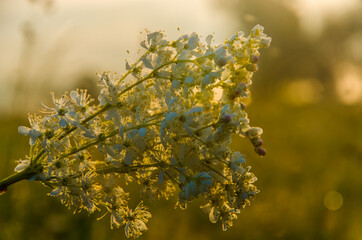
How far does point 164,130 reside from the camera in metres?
1.59

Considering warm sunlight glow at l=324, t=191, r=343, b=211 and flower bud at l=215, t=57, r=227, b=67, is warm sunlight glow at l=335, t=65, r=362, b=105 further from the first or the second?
flower bud at l=215, t=57, r=227, b=67

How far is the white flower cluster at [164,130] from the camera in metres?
1.60

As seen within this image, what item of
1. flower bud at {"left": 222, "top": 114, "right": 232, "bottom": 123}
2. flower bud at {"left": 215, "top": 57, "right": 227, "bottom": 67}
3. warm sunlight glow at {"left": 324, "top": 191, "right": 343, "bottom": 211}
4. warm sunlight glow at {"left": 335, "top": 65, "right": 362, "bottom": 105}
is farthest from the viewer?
warm sunlight glow at {"left": 335, "top": 65, "right": 362, "bottom": 105}

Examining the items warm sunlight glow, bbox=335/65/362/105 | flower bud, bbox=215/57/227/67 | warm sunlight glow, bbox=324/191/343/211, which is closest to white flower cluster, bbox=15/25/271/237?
flower bud, bbox=215/57/227/67

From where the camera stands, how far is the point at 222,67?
1706 millimetres

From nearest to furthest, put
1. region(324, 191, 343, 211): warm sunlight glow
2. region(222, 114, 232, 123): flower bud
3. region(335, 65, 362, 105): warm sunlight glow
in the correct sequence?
region(222, 114, 232, 123): flower bud, region(324, 191, 343, 211): warm sunlight glow, region(335, 65, 362, 105): warm sunlight glow

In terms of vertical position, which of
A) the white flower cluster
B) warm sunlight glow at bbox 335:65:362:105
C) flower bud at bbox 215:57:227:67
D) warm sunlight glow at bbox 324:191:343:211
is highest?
warm sunlight glow at bbox 335:65:362:105

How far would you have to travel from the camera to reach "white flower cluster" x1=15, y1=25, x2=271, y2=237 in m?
1.60

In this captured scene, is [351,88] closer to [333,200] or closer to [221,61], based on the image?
[333,200]

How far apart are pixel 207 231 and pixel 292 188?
1.18 meters

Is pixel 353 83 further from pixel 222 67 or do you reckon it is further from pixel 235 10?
pixel 235 10

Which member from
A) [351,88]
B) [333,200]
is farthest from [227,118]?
[351,88]

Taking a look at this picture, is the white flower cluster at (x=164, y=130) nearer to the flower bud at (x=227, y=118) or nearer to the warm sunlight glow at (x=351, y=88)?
the flower bud at (x=227, y=118)

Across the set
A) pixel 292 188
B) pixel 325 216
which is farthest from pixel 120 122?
pixel 292 188
